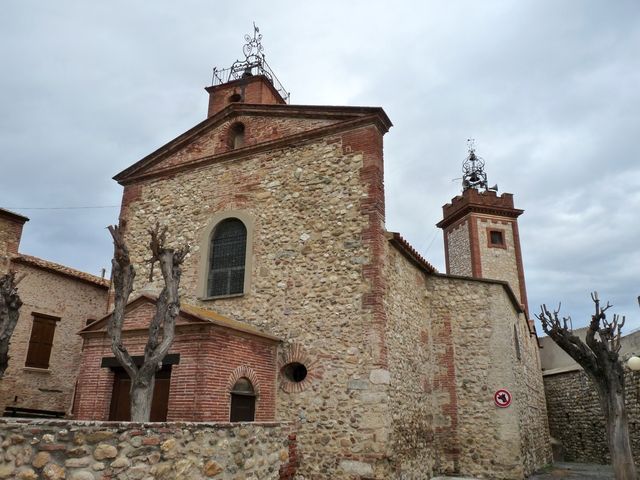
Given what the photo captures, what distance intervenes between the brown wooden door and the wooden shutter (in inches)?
230

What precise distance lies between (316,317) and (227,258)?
302 cm

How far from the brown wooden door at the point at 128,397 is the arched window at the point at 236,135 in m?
6.52

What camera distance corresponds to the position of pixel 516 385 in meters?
12.8

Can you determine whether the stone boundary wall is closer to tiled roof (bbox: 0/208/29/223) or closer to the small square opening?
tiled roof (bbox: 0/208/29/223)

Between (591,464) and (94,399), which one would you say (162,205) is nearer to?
(94,399)

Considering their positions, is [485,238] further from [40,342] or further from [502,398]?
[40,342]

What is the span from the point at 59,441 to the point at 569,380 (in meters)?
20.1

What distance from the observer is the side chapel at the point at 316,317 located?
30.8ft

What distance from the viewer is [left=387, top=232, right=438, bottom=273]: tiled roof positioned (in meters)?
11.0

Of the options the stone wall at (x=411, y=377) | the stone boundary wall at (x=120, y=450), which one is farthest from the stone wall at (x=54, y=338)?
the stone wall at (x=411, y=377)

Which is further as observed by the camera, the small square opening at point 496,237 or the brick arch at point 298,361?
the small square opening at point 496,237

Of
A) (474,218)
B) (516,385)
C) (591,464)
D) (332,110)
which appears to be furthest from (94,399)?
(474,218)

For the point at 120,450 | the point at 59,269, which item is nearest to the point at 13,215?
the point at 59,269

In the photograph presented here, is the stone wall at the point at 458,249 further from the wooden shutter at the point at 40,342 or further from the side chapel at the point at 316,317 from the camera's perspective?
the wooden shutter at the point at 40,342
